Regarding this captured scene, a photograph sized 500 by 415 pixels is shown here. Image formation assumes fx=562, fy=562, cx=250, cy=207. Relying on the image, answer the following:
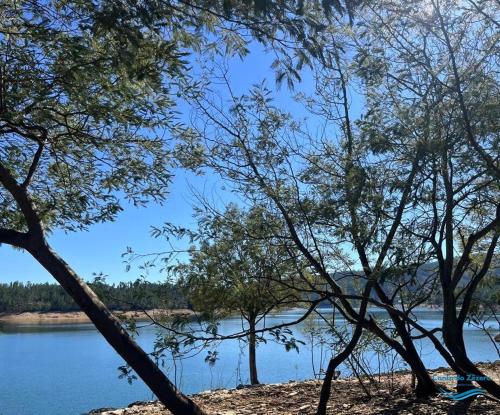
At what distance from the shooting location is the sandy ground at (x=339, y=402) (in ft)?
23.1

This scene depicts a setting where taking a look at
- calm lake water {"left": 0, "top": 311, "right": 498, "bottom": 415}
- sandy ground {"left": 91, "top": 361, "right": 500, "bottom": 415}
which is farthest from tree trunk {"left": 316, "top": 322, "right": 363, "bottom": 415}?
calm lake water {"left": 0, "top": 311, "right": 498, "bottom": 415}

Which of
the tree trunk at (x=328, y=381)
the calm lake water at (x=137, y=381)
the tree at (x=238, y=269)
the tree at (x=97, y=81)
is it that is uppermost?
the tree at (x=97, y=81)

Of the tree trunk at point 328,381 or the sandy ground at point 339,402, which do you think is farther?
the sandy ground at point 339,402

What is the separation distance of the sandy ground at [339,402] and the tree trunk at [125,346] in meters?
2.27

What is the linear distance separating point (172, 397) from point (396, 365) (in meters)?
4.96

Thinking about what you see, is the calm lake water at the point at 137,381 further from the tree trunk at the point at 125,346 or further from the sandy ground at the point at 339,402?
the tree trunk at the point at 125,346

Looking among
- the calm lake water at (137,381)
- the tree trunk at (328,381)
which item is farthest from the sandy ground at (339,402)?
the tree trunk at (328,381)

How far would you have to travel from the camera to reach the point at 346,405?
8.00m

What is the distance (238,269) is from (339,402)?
3298 millimetres

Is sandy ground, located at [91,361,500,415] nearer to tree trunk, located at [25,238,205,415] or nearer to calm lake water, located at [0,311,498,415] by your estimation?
calm lake water, located at [0,311,498,415]

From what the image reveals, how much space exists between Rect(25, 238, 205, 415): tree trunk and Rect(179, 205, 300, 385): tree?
0.82m

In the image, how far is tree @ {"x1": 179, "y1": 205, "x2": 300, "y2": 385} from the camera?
6156mm

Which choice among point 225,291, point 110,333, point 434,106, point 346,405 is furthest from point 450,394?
point 110,333

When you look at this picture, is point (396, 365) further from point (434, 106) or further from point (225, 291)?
point (434, 106)
